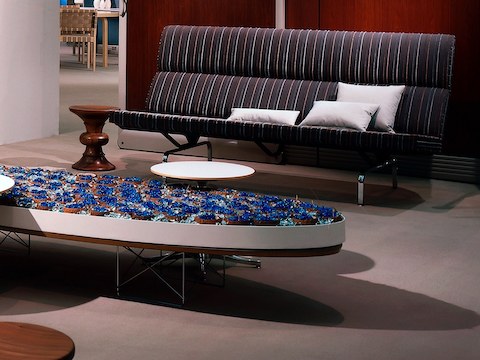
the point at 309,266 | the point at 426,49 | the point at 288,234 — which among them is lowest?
the point at 309,266

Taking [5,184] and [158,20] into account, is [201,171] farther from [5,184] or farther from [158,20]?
[158,20]

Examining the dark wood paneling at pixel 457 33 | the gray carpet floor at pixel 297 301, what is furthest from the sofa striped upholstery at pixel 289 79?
the gray carpet floor at pixel 297 301

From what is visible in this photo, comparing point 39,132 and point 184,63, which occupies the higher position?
point 184,63

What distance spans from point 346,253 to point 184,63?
2.91 metres

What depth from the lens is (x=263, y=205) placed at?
4.18 meters

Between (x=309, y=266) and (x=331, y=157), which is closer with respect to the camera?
(x=309, y=266)

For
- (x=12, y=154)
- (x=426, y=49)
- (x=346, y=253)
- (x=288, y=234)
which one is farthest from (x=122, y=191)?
(x=12, y=154)

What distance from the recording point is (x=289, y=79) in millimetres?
7094

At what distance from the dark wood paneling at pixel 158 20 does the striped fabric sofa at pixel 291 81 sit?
1.46 feet

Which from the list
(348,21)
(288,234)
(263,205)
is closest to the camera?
(288,234)

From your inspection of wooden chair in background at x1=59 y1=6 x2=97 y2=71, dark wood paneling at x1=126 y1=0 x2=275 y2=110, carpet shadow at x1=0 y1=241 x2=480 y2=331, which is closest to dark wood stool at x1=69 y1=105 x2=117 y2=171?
dark wood paneling at x1=126 y1=0 x2=275 y2=110

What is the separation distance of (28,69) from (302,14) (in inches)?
92.2

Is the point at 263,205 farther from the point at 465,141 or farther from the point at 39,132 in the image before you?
the point at 39,132

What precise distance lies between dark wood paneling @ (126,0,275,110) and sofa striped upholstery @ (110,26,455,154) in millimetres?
440
